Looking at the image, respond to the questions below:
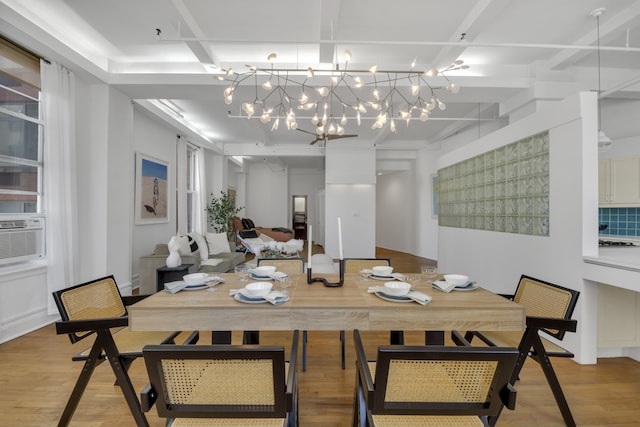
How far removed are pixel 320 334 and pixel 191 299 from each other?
1788mm

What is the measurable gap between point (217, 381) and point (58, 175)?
3.49m

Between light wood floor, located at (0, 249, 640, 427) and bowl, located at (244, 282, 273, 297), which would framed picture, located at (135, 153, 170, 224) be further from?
bowl, located at (244, 282, 273, 297)

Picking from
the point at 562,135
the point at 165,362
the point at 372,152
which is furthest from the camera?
the point at 372,152

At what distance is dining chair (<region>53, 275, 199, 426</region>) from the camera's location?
5.08ft

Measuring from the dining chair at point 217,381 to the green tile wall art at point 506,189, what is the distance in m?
3.06

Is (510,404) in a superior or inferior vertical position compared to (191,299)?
inferior

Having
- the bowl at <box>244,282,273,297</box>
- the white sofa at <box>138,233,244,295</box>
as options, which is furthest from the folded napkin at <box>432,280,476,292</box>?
the white sofa at <box>138,233,244,295</box>

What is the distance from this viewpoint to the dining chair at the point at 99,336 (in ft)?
5.08

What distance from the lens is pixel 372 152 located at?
7.81 metres

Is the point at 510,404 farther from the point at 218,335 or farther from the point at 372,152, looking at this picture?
the point at 372,152

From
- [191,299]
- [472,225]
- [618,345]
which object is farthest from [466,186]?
[191,299]

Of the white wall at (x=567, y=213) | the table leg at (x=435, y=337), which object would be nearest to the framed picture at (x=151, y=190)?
the table leg at (x=435, y=337)

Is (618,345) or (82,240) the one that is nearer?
(618,345)

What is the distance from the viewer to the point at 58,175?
3199 millimetres
